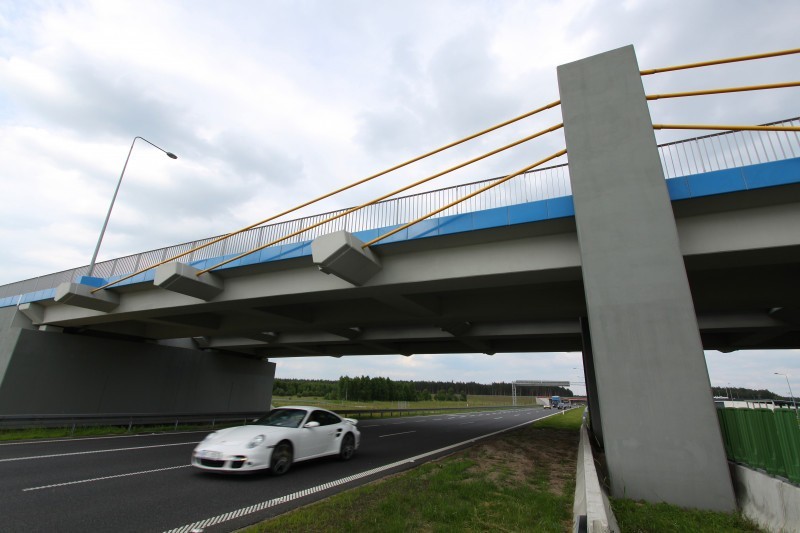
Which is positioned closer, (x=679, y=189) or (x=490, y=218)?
(x=679, y=189)

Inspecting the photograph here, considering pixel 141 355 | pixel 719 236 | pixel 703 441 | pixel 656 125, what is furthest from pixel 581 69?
pixel 141 355

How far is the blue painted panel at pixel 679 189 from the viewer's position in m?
8.26

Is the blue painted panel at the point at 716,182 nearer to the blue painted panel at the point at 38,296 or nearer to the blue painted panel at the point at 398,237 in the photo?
the blue painted panel at the point at 398,237

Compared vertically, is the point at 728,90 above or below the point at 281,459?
above

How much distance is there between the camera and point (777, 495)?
514 centimetres

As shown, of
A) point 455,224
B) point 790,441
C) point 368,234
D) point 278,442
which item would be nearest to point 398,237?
point 368,234

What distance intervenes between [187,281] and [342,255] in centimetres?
644

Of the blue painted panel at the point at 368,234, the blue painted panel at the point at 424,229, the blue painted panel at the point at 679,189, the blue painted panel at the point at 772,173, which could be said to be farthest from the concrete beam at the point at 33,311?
the blue painted panel at the point at 772,173

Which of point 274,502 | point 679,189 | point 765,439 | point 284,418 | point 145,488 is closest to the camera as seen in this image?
point 765,439

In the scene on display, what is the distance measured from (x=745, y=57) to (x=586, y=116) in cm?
359

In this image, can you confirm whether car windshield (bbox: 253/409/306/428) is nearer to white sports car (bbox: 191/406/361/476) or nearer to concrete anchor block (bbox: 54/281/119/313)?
white sports car (bbox: 191/406/361/476)

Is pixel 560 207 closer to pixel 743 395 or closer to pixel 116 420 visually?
pixel 116 420

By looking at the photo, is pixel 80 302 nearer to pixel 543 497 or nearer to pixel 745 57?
pixel 543 497

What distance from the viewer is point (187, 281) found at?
13500 mm
